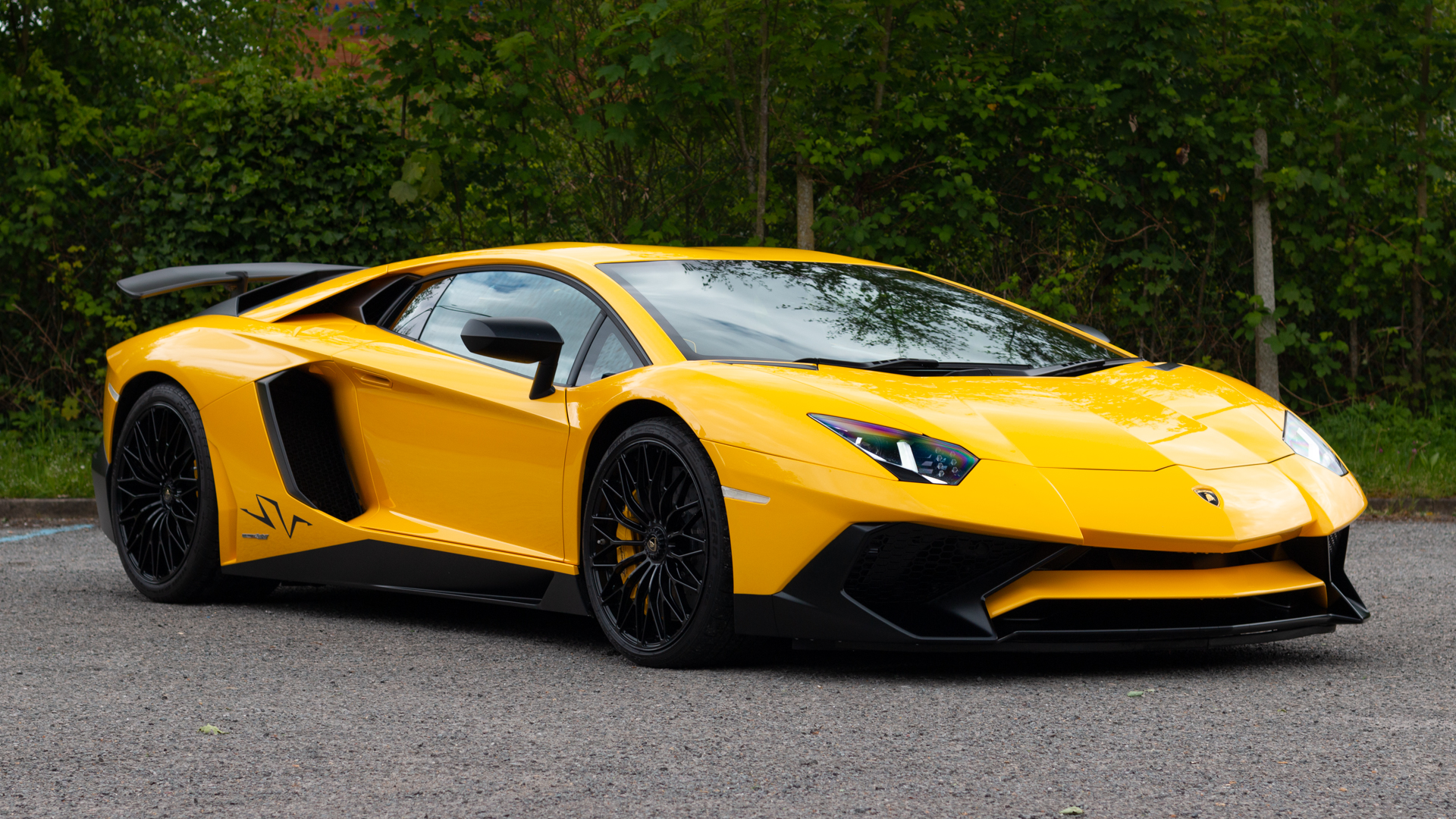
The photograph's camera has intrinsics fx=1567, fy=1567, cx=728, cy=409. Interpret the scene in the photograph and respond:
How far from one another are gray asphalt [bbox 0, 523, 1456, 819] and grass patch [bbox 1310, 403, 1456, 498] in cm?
411

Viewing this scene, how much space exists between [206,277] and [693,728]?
3.79 metres

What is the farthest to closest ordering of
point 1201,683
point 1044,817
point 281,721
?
point 1201,683
point 281,721
point 1044,817

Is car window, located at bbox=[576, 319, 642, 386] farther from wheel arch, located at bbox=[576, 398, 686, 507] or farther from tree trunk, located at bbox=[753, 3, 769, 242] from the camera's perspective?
tree trunk, located at bbox=[753, 3, 769, 242]

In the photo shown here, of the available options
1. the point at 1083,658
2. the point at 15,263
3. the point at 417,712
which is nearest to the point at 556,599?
the point at 417,712

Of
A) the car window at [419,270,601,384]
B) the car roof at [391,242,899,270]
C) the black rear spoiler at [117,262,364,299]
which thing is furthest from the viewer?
the black rear spoiler at [117,262,364,299]

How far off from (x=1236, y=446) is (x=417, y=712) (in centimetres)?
227

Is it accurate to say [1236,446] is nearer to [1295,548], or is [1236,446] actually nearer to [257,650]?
[1295,548]

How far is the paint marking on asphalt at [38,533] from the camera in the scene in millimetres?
8000

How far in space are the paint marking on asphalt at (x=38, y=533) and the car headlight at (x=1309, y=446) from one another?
245 inches

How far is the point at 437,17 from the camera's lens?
10047mm

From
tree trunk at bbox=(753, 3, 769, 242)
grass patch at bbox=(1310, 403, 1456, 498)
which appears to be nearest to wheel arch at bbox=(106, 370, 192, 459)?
tree trunk at bbox=(753, 3, 769, 242)

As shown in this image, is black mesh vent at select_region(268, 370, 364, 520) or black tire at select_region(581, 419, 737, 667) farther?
black mesh vent at select_region(268, 370, 364, 520)

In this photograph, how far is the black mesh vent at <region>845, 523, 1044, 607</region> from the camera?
3.81m

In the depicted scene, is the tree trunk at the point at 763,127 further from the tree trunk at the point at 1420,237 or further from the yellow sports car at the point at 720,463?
the yellow sports car at the point at 720,463
